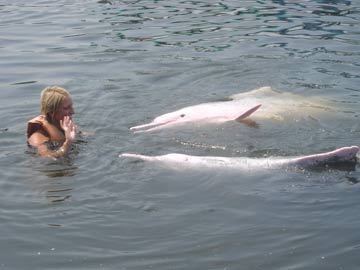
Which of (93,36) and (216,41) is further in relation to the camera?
(93,36)

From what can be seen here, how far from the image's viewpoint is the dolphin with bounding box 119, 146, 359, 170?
741 centimetres

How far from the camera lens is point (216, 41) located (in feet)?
49.2

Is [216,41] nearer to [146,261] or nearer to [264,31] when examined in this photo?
[264,31]

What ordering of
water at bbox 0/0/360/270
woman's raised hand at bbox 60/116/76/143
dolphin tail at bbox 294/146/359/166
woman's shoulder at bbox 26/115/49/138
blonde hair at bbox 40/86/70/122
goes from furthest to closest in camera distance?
woman's shoulder at bbox 26/115/49/138, blonde hair at bbox 40/86/70/122, woman's raised hand at bbox 60/116/76/143, dolphin tail at bbox 294/146/359/166, water at bbox 0/0/360/270

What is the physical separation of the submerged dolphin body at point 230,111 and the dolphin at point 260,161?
1.62 m

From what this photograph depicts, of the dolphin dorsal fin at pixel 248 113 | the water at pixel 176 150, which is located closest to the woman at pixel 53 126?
the water at pixel 176 150

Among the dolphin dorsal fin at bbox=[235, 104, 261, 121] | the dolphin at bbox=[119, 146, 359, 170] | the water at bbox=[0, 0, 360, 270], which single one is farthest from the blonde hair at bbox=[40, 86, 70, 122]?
the dolphin dorsal fin at bbox=[235, 104, 261, 121]

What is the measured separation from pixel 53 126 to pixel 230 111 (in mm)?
2681

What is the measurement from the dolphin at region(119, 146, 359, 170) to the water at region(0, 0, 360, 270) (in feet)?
0.36

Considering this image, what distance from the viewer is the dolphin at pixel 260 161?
7406mm

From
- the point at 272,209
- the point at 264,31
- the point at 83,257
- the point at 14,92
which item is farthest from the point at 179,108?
the point at 264,31

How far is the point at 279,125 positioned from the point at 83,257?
173 inches

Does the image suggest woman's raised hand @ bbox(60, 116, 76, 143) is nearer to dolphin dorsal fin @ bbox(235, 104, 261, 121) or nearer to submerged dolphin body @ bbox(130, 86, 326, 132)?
submerged dolphin body @ bbox(130, 86, 326, 132)

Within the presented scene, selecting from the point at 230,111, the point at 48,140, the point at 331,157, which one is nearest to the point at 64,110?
the point at 48,140
